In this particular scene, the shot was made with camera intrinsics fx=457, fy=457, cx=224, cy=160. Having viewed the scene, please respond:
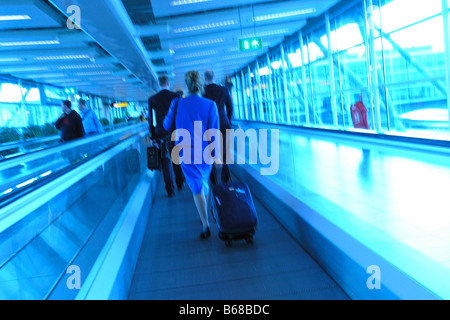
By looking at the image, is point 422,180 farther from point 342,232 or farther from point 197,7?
point 197,7

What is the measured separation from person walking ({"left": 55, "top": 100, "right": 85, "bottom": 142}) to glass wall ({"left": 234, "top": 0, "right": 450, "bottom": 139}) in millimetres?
7939

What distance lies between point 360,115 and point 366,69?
1.99m

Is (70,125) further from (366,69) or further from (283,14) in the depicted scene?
(366,69)

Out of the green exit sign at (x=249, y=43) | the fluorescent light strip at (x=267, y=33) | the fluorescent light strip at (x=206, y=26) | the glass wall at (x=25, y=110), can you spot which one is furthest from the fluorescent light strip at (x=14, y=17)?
the fluorescent light strip at (x=267, y=33)

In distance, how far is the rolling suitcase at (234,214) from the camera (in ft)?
14.6

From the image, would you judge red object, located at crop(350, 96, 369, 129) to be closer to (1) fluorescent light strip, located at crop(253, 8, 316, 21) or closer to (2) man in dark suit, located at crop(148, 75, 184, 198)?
(1) fluorescent light strip, located at crop(253, 8, 316, 21)

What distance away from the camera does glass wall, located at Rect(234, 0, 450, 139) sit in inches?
507

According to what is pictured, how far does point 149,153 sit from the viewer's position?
7.37m

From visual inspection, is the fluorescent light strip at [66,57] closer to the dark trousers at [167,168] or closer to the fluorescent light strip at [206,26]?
the fluorescent light strip at [206,26]

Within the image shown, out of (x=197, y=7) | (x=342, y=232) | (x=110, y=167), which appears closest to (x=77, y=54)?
(x=197, y=7)

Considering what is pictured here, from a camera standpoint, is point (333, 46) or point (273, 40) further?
point (273, 40)

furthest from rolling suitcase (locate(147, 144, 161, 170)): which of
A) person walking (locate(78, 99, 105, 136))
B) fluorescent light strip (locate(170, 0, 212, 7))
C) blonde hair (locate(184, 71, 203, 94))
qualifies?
fluorescent light strip (locate(170, 0, 212, 7))

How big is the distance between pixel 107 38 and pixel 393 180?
8.33 metres

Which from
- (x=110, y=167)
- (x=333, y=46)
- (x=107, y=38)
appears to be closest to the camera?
(x=110, y=167)
